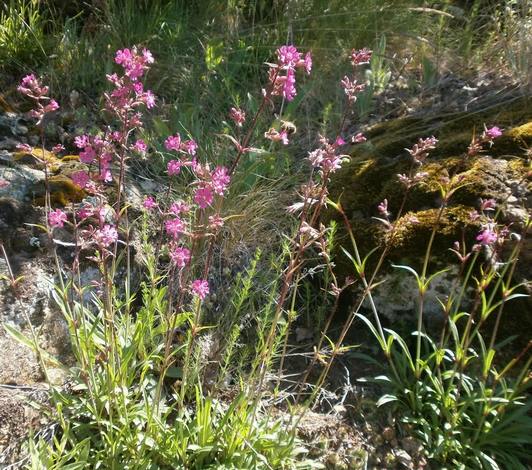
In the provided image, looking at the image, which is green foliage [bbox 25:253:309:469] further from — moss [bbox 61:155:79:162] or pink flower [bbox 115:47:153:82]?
moss [bbox 61:155:79:162]

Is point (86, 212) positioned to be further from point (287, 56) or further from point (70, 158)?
point (70, 158)

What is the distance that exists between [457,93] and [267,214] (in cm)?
198

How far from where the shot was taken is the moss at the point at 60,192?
9.47ft

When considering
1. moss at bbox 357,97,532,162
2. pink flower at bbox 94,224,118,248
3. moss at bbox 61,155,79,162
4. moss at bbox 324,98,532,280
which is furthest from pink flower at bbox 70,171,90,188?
moss at bbox 357,97,532,162

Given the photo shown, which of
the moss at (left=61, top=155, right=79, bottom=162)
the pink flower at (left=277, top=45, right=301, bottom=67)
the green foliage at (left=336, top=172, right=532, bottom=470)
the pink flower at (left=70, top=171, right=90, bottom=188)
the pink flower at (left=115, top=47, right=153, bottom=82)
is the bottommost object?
the green foliage at (left=336, top=172, right=532, bottom=470)

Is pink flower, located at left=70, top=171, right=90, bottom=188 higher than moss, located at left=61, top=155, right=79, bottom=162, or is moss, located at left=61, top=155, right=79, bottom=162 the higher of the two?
pink flower, located at left=70, top=171, right=90, bottom=188

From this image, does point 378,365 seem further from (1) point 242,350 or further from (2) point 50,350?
(2) point 50,350

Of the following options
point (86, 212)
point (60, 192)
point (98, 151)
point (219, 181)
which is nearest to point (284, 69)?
point (219, 181)

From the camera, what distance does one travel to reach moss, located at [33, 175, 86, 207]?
288cm

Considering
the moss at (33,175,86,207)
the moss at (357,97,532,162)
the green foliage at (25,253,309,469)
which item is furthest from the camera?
the moss at (357,97,532,162)

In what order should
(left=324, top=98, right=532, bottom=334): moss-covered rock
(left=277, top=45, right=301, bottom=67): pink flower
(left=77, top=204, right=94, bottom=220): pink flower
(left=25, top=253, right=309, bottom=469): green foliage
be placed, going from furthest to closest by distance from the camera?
(left=324, top=98, right=532, bottom=334): moss-covered rock
(left=25, top=253, right=309, bottom=469): green foliage
(left=77, top=204, right=94, bottom=220): pink flower
(left=277, top=45, right=301, bottom=67): pink flower

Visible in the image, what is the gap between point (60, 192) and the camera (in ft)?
9.55

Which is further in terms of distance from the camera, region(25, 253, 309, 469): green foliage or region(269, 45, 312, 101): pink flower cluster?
region(25, 253, 309, 469): green foliage

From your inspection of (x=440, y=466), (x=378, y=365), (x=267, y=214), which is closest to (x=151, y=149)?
(x=267, y=214)
